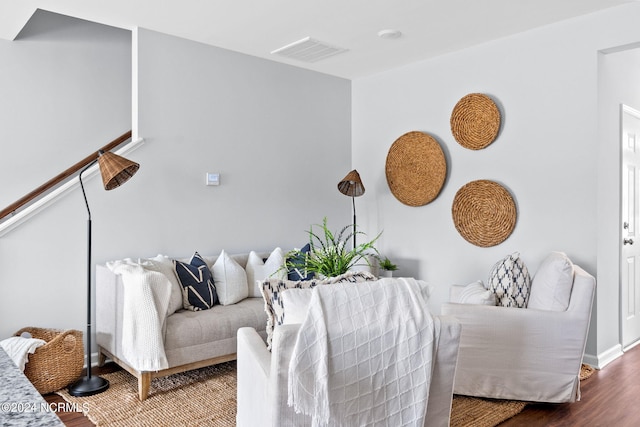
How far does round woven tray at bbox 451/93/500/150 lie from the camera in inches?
157

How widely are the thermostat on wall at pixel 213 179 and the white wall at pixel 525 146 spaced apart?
1.70 m

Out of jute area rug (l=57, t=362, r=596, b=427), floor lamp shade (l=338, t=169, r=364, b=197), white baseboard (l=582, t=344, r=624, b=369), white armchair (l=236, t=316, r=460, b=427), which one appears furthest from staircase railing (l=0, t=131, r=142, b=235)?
white baseboard (l=582, t=344, r=624, b=369)

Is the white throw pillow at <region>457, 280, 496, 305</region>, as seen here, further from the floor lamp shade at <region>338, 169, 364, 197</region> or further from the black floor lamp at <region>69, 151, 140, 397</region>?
the black floor lamp at <region>69, 151, 140, 397</region>

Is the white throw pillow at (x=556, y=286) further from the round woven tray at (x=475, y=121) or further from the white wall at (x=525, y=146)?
the round woven tray at (x=475, y=121)

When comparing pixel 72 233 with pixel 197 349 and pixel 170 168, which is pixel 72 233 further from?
pixel 197 349

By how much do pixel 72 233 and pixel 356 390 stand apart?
2.56m

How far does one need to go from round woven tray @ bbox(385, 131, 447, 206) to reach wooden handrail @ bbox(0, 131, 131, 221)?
2.42m

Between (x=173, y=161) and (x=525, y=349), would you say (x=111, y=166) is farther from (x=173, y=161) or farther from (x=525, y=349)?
(x=525, y=349)

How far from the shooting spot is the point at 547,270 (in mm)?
2973

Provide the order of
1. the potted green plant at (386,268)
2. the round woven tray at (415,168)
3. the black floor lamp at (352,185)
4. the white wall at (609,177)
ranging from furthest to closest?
the black floor lamp at (352,185)
the potted green plant at (386,268)
the round woven tray at (415,168)
the white wall at (609,177)

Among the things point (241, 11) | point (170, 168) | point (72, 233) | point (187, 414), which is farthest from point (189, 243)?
point (241, 11)

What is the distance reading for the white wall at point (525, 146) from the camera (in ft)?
11.5

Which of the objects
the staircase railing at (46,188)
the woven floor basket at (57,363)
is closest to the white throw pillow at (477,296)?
the woven floor basket at (57,363)

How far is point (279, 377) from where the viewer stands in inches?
70.4
